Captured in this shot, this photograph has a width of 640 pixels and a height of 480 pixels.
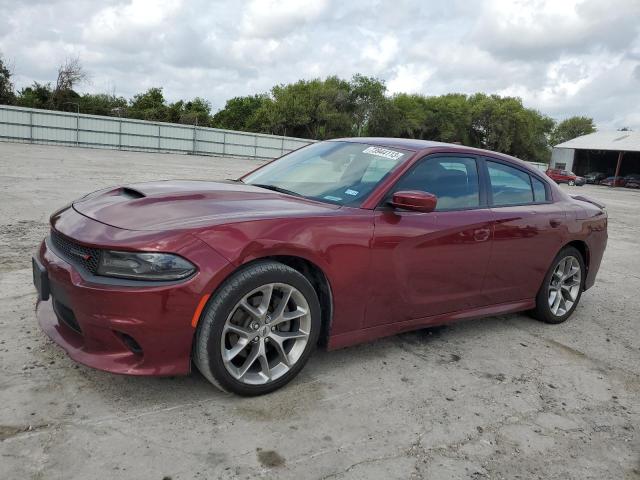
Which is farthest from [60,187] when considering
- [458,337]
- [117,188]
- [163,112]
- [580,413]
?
[163,112]

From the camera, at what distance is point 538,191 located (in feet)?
15.0

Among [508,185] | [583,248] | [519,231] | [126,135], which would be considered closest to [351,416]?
[519,231]

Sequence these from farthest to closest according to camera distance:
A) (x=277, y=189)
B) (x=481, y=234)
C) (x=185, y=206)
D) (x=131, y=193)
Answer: (x=481, y=234), (x=277, y=189), (x=131, y=193), (x=185, y=206)

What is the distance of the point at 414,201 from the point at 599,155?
65.2 m

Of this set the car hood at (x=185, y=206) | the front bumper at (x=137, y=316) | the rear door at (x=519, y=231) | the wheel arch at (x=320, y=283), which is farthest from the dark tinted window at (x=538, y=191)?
the front bumper at (x=137, y=316)

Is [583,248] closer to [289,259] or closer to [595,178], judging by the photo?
[289,259]

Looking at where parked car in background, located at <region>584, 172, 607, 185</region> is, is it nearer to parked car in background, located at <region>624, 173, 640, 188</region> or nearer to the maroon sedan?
parked car in background, located at <region>624, 173, 640, 188</region>

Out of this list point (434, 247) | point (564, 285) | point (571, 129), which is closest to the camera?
point (434, 247)

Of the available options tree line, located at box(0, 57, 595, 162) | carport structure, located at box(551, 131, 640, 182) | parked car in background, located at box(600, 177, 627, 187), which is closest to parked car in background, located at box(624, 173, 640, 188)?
parked car in background, located at box(600, 177, 627, 187)

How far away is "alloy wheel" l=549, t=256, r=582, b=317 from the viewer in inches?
184

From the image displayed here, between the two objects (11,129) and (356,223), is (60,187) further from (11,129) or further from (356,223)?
(11,129)

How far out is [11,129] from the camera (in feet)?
89.7

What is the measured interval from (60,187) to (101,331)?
896 cm

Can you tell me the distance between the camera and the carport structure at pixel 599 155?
5572 centimetres
